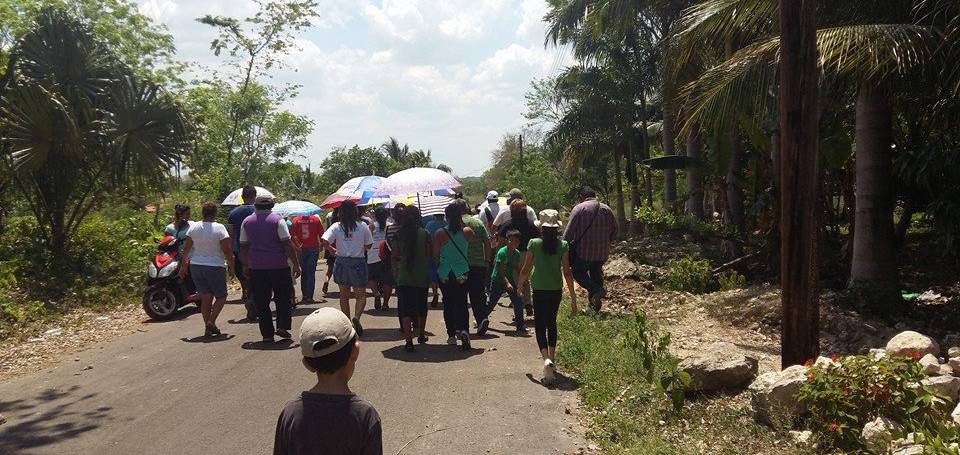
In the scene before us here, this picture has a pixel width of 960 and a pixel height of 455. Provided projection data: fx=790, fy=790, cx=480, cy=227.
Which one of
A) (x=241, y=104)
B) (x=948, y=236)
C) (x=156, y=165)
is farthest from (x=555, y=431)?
(x=241, y=104)

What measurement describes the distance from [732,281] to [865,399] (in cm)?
789

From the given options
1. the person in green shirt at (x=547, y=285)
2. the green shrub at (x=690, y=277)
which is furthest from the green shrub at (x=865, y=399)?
the green shrub at (x=690, y=277)

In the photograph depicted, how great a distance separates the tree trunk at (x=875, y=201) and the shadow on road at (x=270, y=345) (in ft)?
23.4

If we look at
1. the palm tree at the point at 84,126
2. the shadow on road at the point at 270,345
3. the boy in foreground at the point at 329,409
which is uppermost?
the palm tree at the point at 84,126

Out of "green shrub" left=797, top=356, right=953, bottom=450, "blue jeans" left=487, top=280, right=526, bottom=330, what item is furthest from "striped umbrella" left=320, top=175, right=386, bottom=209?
"green shrub" left=797, top=356, right=953, bottom=450

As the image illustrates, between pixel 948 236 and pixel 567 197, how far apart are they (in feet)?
101

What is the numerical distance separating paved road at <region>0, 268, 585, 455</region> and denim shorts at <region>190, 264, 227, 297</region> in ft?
2.19

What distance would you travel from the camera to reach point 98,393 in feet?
24.6

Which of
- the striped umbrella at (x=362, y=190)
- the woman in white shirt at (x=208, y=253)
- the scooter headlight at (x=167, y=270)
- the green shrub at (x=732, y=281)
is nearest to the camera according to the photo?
the woman in white shirt at (x=208, y=253)

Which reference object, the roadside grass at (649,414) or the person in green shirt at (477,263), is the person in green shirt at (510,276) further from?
the roadside grass at (649,414)

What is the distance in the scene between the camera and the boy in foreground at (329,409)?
9.63 ft

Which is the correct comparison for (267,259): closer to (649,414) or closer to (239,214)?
(239,214)

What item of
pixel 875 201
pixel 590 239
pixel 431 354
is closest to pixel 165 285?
pixel 431 354

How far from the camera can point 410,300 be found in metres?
9.28
